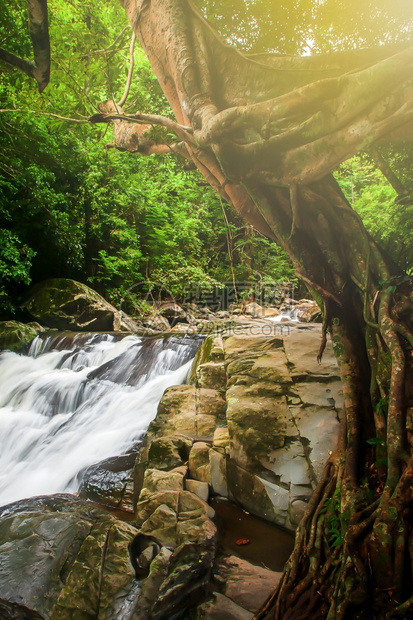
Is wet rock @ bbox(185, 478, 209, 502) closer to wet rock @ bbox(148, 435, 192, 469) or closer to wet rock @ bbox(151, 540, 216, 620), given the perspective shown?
wet rock @ bbox(148, 435, 192, 469)

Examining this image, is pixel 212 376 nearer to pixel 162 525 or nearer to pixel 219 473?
pixel 219 473

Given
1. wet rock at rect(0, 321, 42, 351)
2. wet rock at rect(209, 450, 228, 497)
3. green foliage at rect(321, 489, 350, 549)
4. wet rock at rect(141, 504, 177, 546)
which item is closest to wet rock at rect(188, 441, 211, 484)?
wet rock at rect(209, 450, 228, 497)

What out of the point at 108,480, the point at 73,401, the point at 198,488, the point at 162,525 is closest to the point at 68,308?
the point at 73,401

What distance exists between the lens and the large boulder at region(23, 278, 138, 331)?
9.57 metres

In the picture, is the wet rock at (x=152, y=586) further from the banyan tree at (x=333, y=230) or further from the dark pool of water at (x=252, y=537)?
the banyan tree at (x=333, y=230)

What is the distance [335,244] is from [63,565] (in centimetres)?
340

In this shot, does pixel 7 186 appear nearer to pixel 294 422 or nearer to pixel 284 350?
pixel 284 350

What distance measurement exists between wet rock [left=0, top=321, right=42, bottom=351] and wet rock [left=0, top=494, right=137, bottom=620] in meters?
6.07

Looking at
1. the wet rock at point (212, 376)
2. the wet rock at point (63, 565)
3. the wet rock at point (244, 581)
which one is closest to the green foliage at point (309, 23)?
the wet rock at point (212, 376)

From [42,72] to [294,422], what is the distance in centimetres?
474

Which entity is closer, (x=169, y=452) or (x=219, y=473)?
(x=219, y=473)

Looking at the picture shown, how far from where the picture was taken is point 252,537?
111 inches

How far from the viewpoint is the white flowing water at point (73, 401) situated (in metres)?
4.59

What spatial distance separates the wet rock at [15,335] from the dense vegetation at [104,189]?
1.06 meters
